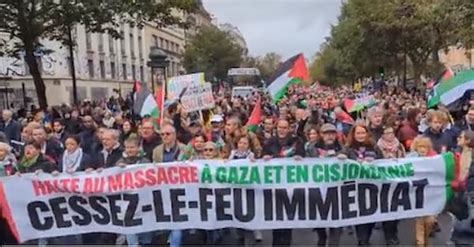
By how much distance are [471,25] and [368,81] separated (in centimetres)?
4838

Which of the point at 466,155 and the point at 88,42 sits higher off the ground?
the point at 88,42

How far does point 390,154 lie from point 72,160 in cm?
348

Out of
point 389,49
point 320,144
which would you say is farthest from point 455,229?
point 389,49

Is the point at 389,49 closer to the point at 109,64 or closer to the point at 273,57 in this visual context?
the point at 109,64

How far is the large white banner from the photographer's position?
23.3 feet

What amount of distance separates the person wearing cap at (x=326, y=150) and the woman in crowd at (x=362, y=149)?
16 centimetres

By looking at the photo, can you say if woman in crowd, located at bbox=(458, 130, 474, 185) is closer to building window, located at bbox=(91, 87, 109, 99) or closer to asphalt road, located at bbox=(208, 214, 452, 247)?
asphalt road, located at bbox=(208, 214, 452, 247)

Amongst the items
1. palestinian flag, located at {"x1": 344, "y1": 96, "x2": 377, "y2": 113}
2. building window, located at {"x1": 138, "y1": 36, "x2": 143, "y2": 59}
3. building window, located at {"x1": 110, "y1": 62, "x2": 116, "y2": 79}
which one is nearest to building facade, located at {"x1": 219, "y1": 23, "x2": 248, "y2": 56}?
building window, located at {"x1": 138, "y1": 36, "x2": 143, "y2": 59}

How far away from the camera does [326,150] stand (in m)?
7.93

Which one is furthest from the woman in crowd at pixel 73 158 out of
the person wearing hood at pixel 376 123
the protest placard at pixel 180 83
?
the protest placard at pixel 180 83

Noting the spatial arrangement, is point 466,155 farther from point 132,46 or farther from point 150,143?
point 132,46

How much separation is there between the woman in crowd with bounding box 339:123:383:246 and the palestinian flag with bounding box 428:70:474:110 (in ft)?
14.1

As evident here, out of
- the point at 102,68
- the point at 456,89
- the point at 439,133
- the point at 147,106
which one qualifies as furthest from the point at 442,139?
the point at 102,68

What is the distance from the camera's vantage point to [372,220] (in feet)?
23.5
